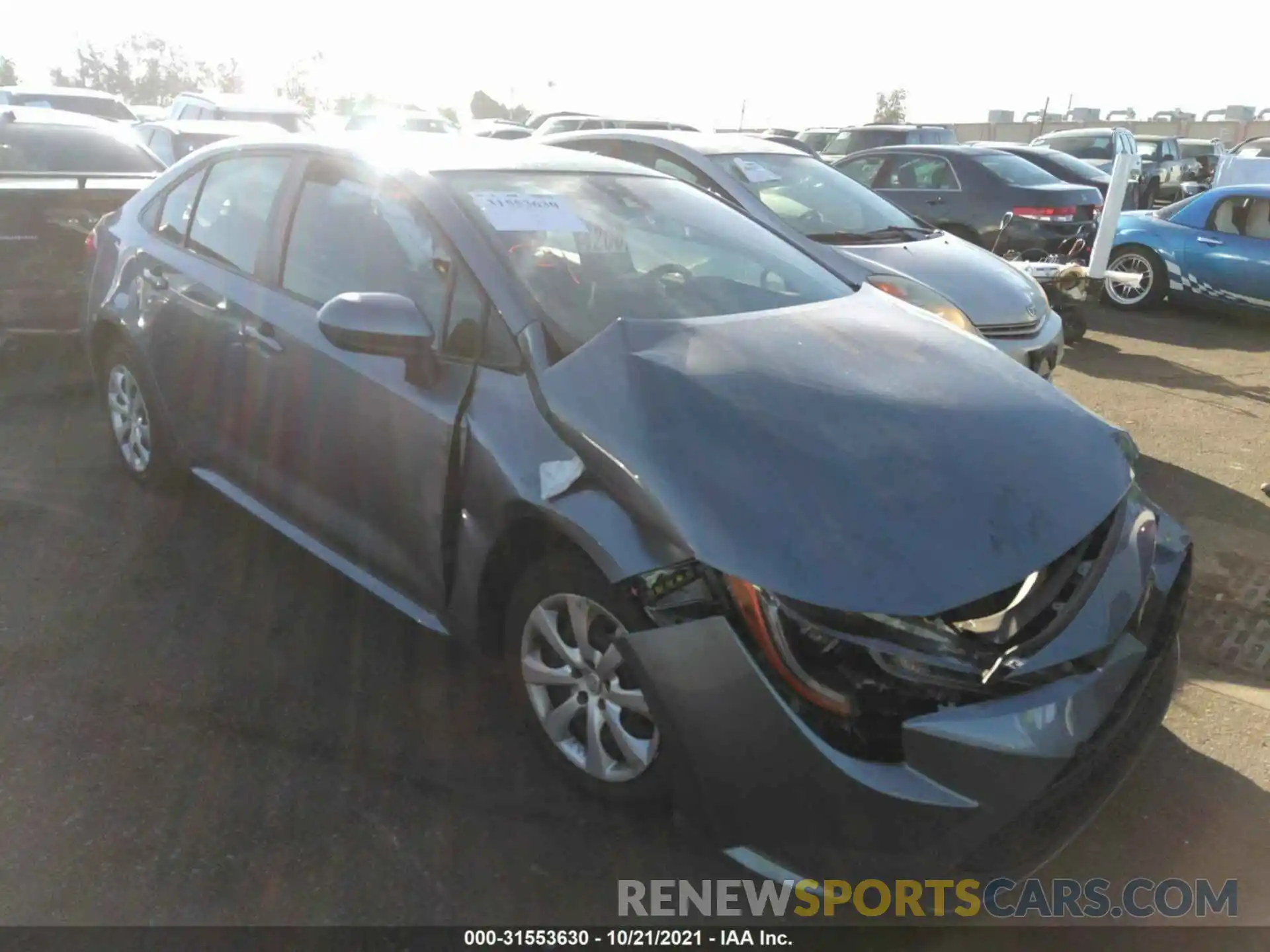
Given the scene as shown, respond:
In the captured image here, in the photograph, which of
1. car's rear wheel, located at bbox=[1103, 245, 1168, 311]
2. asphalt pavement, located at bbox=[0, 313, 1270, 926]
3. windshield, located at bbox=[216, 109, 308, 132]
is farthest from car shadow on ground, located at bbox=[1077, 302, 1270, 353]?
windshield, located at bbox=[216, 109, 308, 132]

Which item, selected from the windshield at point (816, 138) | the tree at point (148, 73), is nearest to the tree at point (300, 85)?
the tree at point (148, 73)

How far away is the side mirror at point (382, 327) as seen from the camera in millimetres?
2822

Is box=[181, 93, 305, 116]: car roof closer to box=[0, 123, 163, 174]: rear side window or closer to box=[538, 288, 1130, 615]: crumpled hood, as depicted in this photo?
box=[0, 123, 163, 174]: rear side window

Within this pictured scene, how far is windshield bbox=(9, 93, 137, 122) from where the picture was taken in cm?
1466

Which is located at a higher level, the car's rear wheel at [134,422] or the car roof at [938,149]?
the car roof at [938,149]

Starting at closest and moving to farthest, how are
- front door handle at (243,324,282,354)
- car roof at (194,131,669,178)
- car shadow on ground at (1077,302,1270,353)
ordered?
car roof at (194,131,669,178), front door handle at (243,324,282,354), car shadow on ground at (1077,302,1270,353)

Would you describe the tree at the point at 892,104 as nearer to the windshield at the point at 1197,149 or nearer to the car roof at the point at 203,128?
the windshield at the point at 1197,149

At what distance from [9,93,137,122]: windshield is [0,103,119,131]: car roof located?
758 cm

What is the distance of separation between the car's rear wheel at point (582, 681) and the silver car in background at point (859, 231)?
10.7ft

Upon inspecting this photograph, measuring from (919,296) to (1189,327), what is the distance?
595cm

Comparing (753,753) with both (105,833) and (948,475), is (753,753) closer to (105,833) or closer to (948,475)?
(948,475)

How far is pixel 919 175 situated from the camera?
427 inches

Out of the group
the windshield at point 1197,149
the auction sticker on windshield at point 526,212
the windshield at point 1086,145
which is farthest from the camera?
the windshield at point 1197,149

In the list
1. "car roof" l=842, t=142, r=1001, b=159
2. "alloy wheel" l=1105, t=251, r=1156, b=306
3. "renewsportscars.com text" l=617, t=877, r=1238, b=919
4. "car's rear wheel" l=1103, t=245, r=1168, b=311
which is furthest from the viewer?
"car roof" l=842, t=142, r=1001, b=159
